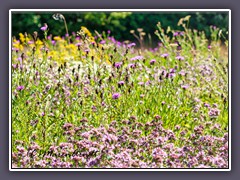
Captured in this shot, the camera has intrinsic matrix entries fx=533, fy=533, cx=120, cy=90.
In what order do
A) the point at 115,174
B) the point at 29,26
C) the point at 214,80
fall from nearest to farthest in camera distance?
the point at 115,174 < the point at 214,80 < the point at 29,26

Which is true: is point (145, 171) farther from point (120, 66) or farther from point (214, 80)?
point (214, 80)

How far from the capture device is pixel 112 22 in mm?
9703

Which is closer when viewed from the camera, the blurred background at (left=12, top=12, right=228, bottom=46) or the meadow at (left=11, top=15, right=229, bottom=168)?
the meadow at (left=11, top=15, right=229, bottom=168)

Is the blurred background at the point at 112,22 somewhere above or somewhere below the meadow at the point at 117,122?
above

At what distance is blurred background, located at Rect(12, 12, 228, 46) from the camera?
29.5 ft

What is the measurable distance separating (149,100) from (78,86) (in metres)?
0.66

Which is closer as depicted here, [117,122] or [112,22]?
[117,122]

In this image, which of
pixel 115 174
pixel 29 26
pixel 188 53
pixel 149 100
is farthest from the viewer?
pixel 29 26

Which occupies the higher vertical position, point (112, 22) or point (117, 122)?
point (112, 22)

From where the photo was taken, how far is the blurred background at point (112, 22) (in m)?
8.99

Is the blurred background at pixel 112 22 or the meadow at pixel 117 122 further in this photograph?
the blurred background at pixel 112 22

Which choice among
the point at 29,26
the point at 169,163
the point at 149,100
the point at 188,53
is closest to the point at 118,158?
the point at 169,163
